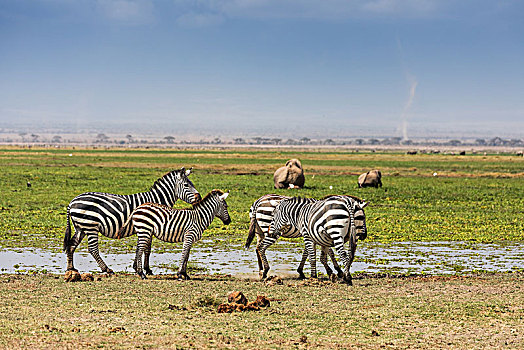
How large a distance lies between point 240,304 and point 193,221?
4089mm

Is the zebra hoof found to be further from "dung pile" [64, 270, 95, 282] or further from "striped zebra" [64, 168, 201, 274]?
"dung pile" [64, 270, 95, 282]

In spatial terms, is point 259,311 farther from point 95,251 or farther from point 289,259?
point 289,259

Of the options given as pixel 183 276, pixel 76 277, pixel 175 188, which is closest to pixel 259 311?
pixel 183 276

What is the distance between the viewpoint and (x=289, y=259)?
1881 cm

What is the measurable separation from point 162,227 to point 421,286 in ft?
19.7

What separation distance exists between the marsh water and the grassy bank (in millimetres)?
1651

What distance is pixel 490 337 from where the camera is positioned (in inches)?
411

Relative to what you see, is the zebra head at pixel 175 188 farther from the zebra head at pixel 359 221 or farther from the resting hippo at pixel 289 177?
the resting hippo at pixel 289 177

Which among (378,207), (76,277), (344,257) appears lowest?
(378,207)

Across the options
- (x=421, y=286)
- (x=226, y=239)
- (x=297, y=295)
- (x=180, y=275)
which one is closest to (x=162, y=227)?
(x=180, y=275)

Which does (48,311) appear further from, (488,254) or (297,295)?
(488,254)

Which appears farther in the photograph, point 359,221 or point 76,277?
point 359,221

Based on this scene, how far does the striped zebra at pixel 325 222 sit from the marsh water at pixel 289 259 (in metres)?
1.32

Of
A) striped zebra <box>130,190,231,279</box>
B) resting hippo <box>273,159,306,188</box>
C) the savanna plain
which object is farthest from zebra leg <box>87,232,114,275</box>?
resting hippo <box>273,159,306,188</box>
